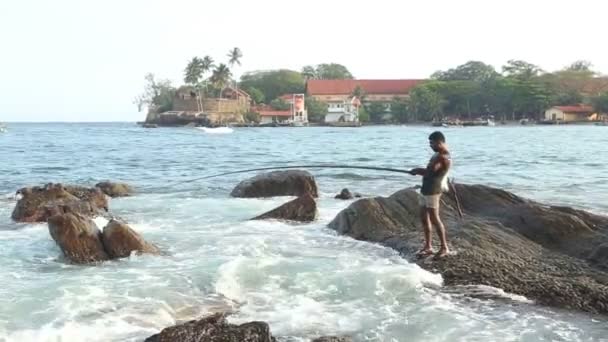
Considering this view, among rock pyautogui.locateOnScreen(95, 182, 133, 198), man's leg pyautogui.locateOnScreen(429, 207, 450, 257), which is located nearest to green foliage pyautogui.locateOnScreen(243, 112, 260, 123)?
rock pyautogui.locateOnScreen(95, 182, 133, 198)

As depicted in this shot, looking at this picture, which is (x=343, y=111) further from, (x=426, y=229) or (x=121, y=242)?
(x=426, y=229)

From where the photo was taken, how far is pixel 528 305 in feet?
26.3

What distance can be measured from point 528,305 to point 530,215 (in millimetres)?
3976

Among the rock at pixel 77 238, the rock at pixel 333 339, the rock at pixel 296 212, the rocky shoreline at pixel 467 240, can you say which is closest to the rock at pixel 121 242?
the rocky shoreline at pixel 467 240

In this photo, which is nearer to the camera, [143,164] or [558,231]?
[558,231]

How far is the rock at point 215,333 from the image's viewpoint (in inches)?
249

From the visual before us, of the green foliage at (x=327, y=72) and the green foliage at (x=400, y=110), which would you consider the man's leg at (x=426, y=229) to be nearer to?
the green foliage at (x=400, y=110)

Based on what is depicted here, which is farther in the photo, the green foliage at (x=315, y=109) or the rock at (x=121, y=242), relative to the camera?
the green foliage at (x=315, y=109)

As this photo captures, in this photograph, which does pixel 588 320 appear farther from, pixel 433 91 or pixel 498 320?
pixel 433 91

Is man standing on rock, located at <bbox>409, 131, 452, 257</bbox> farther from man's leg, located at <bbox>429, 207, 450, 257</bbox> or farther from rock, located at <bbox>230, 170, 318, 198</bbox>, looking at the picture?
rock, located at <bbox>230, 170, 318, 198</bbox>

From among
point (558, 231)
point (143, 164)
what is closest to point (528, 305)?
point (558, 231)

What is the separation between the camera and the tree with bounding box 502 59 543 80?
13512 cm

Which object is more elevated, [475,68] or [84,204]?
[475,68]

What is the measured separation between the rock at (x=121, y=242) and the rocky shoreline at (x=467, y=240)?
17 mm
